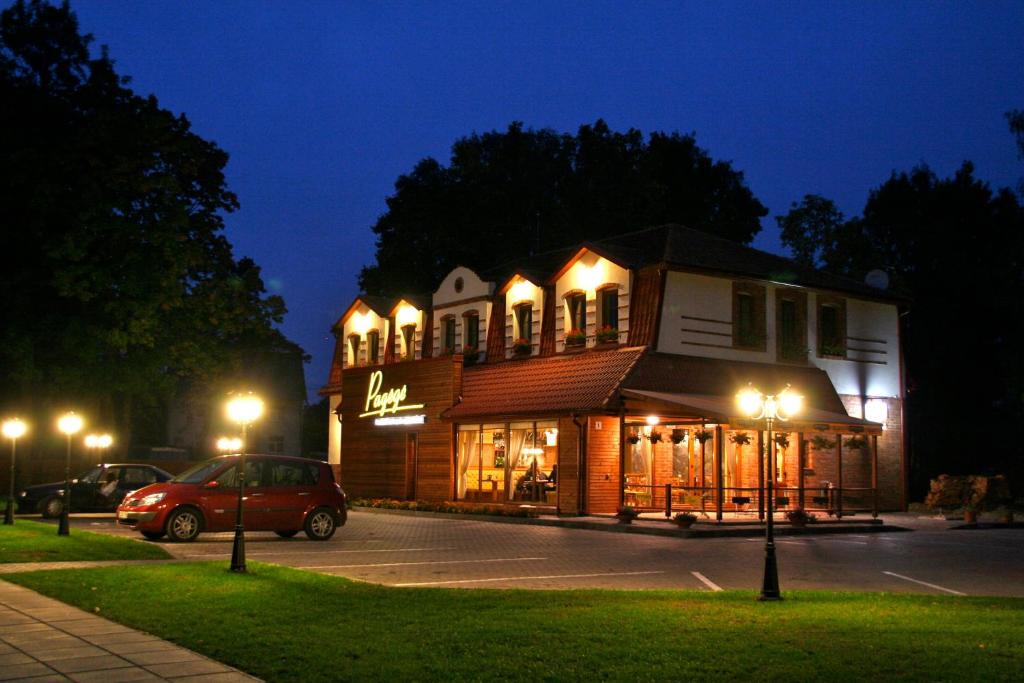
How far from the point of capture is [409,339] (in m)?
42.1

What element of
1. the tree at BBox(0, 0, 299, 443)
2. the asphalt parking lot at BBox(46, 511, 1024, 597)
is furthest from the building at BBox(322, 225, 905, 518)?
the tree at BBox(0, 0, 299, 443)

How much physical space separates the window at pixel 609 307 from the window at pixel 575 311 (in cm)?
81

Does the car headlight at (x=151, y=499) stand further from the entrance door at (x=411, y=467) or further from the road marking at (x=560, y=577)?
the entrance door at (x=411, y=467)

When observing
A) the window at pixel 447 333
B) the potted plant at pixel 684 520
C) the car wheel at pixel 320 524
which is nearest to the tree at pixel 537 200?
the window at pixel 447 333

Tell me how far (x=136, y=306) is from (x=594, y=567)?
71.0 ft

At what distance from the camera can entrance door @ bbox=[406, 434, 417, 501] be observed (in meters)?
38.1

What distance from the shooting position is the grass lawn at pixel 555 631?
8383mm

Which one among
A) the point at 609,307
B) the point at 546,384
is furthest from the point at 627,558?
the point at 609,307

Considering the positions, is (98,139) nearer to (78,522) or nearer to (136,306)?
(136,306)

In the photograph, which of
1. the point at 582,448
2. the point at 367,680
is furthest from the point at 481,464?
the point at 367,680

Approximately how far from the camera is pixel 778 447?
112ft

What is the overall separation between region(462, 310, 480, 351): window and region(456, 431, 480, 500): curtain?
3.95m

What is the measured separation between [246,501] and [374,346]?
2242cm

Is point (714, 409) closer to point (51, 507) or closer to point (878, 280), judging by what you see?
point (878, 280)
